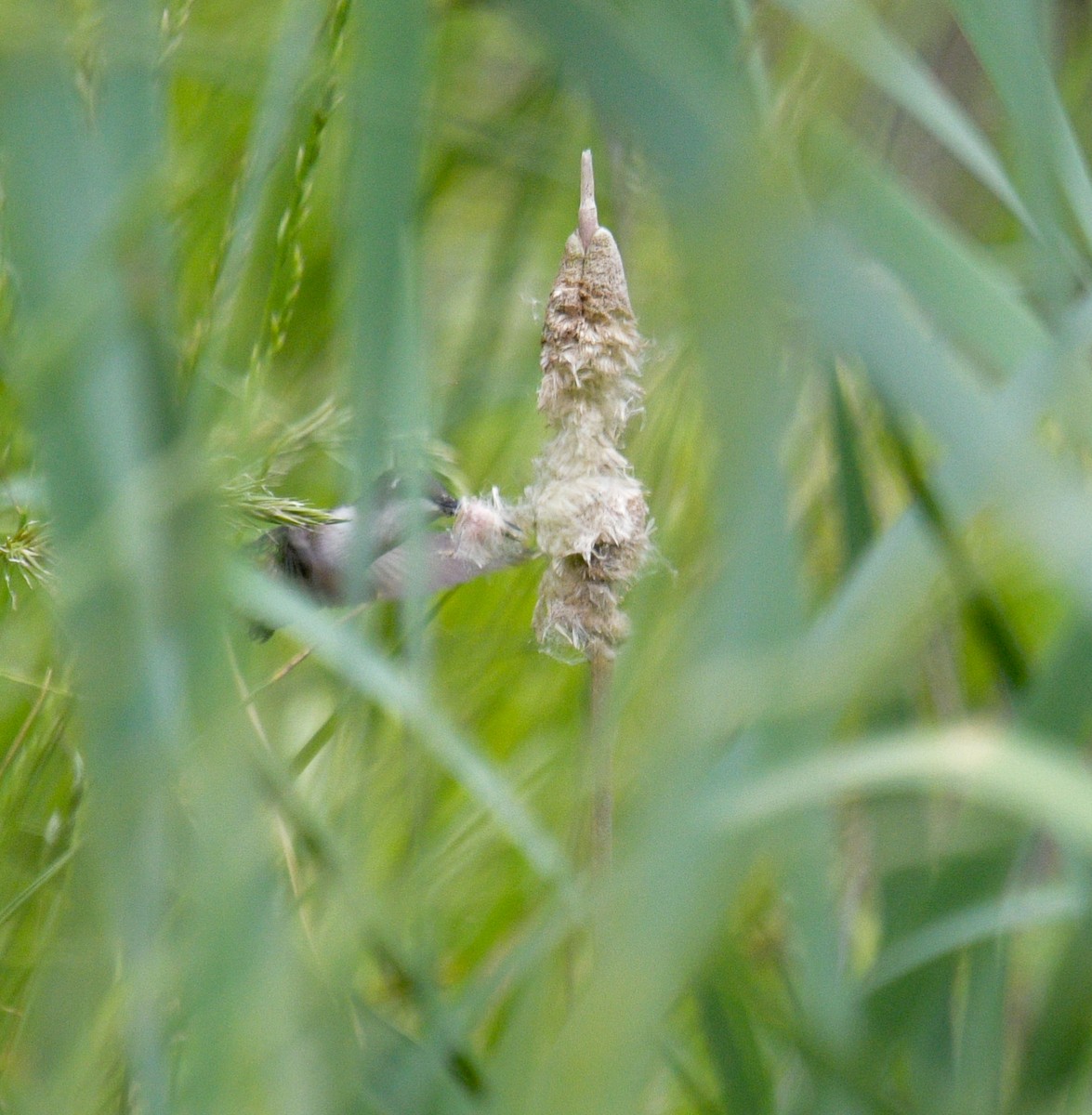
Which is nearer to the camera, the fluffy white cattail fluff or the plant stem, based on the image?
the plant stem

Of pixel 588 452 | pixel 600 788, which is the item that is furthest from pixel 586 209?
pixel 600 788

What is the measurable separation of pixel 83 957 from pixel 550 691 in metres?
0.44

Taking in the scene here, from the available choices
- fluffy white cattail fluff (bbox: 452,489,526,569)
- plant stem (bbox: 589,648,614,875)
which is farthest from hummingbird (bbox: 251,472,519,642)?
plant stem (bbox: 589,648,614,875)

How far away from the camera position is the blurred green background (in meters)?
0.20

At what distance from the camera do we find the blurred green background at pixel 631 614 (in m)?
0.20

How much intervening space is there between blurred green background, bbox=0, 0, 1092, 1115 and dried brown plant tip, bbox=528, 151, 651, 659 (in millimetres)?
38

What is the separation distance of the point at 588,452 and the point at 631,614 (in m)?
0.09

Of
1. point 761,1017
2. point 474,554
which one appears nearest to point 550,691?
point 474,554

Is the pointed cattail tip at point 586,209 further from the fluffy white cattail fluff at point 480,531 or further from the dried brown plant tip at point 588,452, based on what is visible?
the fluffy white cattail fluff at point 480,531

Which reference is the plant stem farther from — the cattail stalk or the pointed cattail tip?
the pointed cattail tip

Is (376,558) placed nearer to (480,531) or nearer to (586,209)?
(480,531)

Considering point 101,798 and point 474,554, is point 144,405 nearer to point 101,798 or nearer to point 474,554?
point 101,798

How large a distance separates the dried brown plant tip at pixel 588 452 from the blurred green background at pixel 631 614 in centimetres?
4

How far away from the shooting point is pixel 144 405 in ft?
0.74
